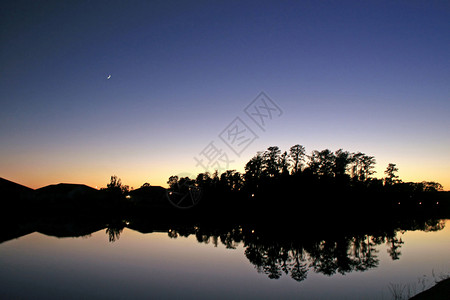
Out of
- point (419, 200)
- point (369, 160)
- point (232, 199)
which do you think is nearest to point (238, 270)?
point (232, 199)

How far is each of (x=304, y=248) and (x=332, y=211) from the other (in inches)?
1381

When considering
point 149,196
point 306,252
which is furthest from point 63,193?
point 306,252

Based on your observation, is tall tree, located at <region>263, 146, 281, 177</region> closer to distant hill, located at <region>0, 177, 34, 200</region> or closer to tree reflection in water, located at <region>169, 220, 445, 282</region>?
tree reflection in water, located at <region>169, 220, 445, 282</region>

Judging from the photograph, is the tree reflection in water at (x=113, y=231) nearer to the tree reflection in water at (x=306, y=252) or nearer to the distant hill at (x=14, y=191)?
the tree reflection in water at (x=306, y=252)

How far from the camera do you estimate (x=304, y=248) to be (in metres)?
23.0

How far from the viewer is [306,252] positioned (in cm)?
2156

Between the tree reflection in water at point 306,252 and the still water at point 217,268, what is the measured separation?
74 mm

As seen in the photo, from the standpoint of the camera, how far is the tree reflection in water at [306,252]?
1717 cm

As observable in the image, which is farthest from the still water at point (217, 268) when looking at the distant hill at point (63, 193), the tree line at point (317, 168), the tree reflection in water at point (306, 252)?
the distant hill at point (63, 193)

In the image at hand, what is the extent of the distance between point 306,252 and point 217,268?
28.2 ft

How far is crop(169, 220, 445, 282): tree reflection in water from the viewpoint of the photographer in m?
17.2

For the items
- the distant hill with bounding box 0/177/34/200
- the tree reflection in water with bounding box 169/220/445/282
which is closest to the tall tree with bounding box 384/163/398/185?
the tree reflection in water with bounding box 169/220/445/282

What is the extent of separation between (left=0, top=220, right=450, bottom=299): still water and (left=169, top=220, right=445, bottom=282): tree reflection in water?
2.9 inches

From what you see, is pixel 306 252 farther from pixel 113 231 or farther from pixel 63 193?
pixel 63 193
